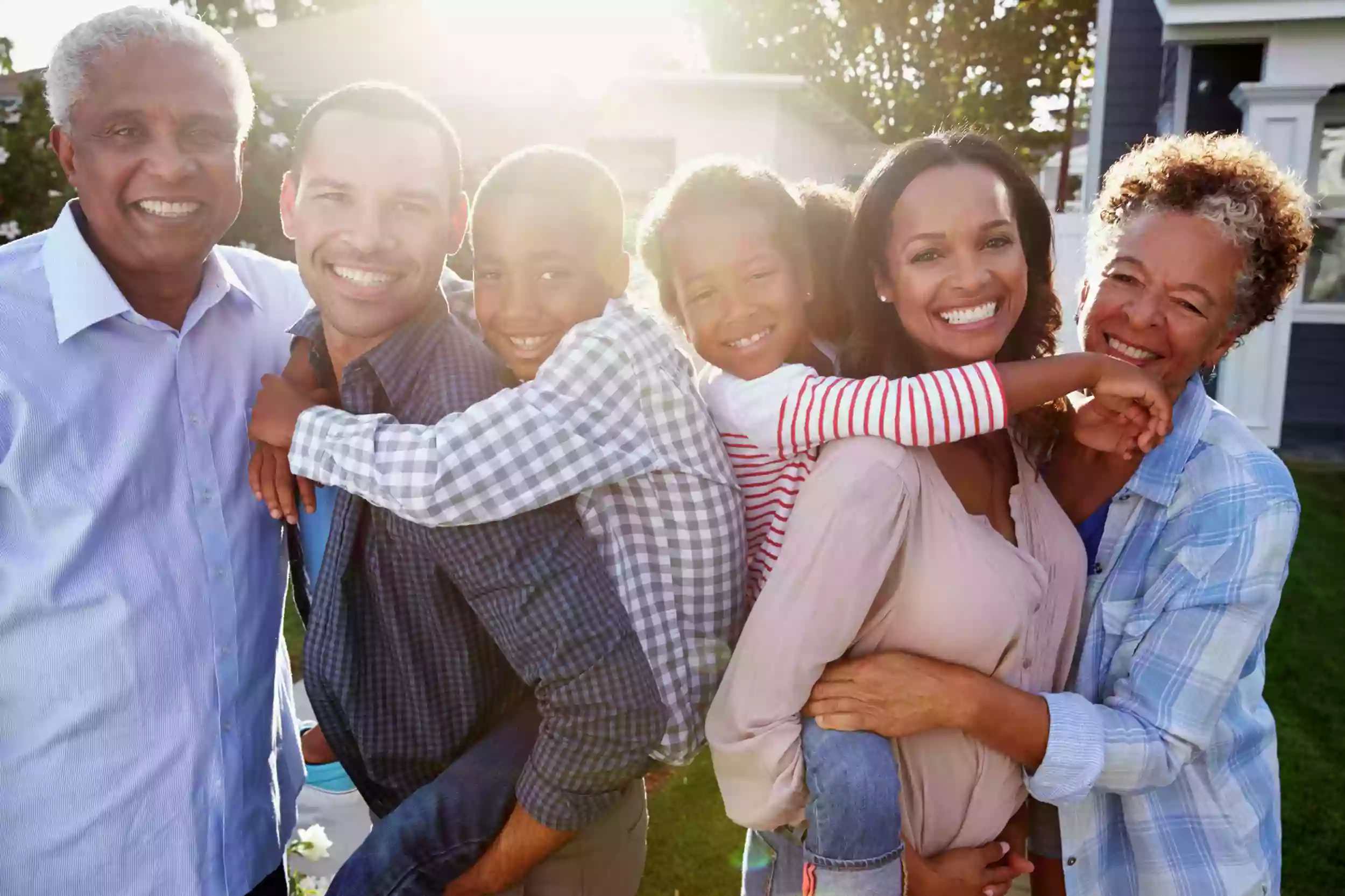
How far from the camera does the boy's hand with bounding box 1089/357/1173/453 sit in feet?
6.31

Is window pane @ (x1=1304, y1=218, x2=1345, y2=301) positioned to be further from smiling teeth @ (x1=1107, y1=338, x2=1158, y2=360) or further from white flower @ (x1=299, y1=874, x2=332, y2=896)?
white flower @ (x1=299, y1=874, x2=332, y2=896)

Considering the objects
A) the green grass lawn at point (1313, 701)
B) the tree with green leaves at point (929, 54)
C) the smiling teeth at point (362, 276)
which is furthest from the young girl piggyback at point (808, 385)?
the tree with green leaves at point (929, 54)

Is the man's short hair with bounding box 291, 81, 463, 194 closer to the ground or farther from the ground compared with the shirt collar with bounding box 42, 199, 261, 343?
farther from the ground

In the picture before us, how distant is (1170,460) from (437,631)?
1560 millimetres

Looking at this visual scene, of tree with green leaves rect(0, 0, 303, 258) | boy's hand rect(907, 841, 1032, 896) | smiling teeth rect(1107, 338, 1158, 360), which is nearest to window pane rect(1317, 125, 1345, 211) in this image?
smiling teeth rect(1107, 338, 1158, 360)

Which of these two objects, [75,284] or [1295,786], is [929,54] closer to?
[1295,786]

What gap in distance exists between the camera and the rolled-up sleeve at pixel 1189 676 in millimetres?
1926

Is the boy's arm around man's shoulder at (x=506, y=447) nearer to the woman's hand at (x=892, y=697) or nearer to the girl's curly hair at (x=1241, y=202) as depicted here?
the woman's hand at (x=892, y=697)

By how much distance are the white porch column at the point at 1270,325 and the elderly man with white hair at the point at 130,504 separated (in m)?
8.63

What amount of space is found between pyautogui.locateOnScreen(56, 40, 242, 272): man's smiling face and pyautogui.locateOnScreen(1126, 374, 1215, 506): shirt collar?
2.09 meters

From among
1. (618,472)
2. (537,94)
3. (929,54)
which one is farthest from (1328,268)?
(929,54)

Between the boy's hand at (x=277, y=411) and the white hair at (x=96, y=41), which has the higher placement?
the white hair at (x=96, y=41)

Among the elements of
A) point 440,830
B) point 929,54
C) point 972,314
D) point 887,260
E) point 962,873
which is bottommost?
point 962,873

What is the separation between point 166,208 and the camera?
2061mm
